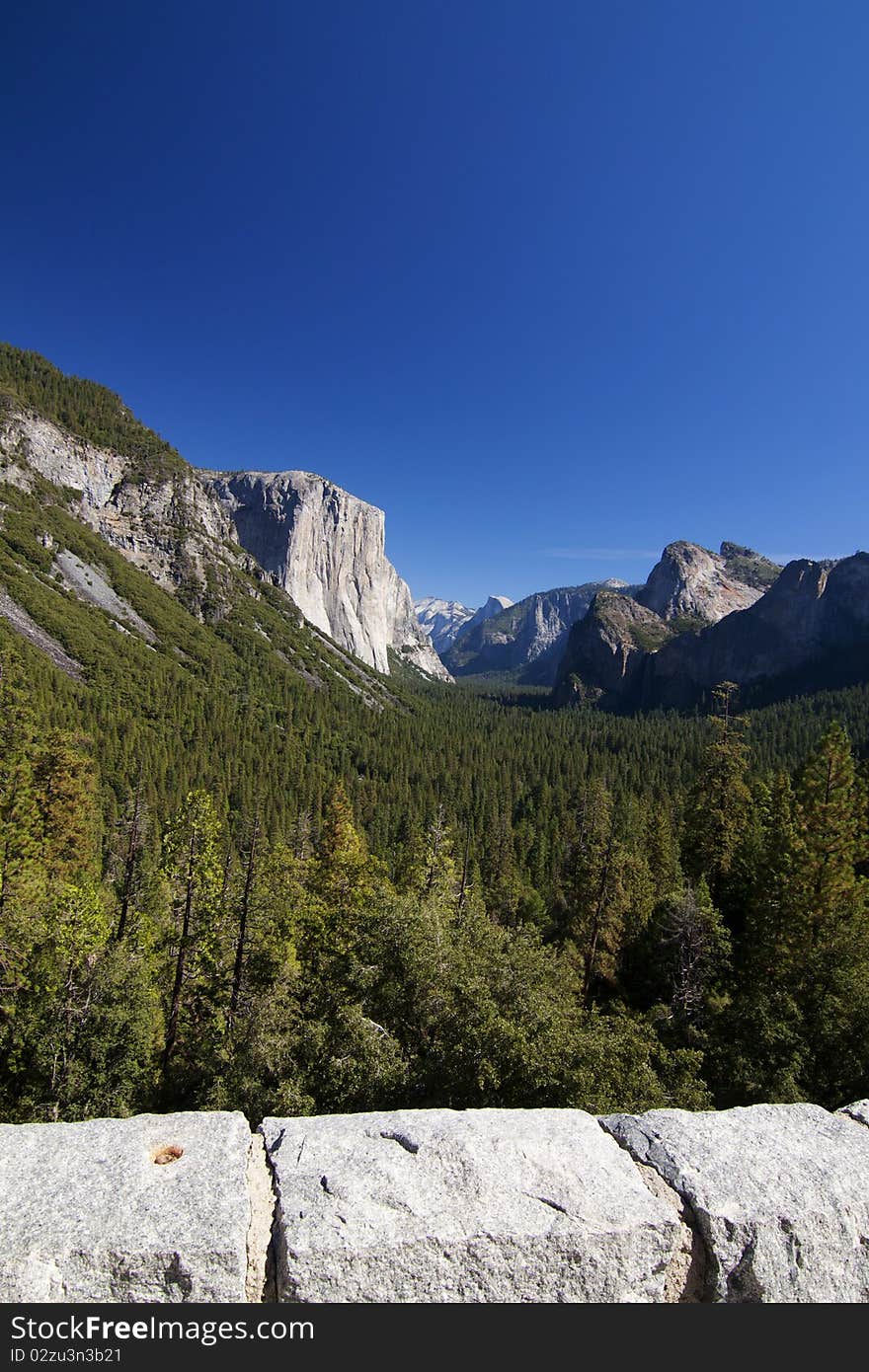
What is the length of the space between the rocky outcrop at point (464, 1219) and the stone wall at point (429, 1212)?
2cm

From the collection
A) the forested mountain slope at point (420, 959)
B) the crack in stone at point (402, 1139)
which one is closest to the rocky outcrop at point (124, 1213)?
the crack in stone at point (402, 1139)

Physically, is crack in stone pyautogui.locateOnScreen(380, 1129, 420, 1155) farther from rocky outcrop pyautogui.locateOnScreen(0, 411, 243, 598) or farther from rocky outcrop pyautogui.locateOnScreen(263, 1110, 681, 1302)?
rocky outcrop pyautogui.locateOnScreen(0, 411, 243, 598)

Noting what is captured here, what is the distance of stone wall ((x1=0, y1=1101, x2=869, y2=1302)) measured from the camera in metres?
4.50

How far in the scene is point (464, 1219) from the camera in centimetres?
491

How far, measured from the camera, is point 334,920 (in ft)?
75.7

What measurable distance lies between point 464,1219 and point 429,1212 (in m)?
0.32

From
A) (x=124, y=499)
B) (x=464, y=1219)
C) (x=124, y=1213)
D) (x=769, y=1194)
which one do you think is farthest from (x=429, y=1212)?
(x=124, y=499)

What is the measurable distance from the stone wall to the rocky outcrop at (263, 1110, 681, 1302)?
0.02 meters

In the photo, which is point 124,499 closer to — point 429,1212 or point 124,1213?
point 124,1213

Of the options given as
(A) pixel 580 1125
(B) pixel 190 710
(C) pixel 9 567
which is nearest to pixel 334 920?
(A) pixel 580 1125

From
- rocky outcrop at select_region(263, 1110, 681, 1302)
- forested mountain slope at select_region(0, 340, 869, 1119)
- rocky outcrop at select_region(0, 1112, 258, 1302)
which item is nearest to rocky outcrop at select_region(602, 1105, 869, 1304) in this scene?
rocky outcrop at select_region(263, 1110, 681, 1302)
